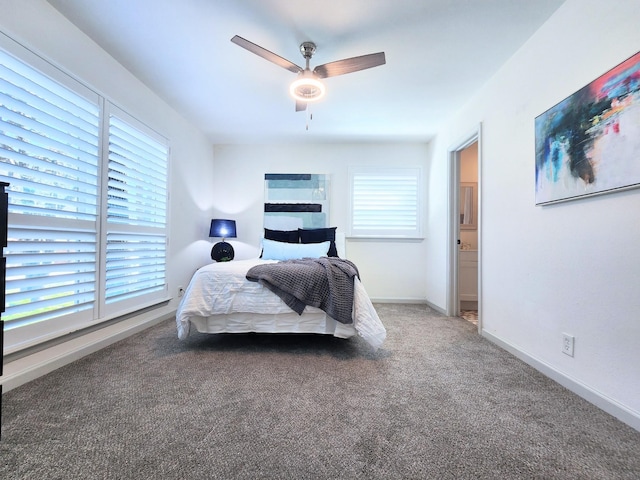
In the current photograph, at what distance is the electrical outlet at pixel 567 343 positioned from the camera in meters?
1.71

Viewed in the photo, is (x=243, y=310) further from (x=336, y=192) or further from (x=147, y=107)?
(x=336, y=192)

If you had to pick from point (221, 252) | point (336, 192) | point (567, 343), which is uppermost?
point (336, 192)

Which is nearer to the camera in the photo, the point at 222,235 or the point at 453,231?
the point at 453,231

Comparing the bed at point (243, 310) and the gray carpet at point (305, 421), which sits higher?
the bed at point (243, 310)

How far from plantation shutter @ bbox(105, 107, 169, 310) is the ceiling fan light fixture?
1618mm

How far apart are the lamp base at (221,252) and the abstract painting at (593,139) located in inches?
140

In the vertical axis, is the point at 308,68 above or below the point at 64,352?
above

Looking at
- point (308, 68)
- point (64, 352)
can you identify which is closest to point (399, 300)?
point (308, 68)

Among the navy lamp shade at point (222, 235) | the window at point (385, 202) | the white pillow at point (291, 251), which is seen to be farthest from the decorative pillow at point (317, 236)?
the navy lamp shade at point (222, 235)

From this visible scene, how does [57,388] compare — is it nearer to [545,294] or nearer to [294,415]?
[294,415]

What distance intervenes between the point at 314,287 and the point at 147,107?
8.36 ft

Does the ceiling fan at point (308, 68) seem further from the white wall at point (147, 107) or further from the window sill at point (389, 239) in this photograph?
the window sill at point (389, 239)

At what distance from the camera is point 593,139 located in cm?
155

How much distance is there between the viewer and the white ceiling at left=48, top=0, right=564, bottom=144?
185 cm
